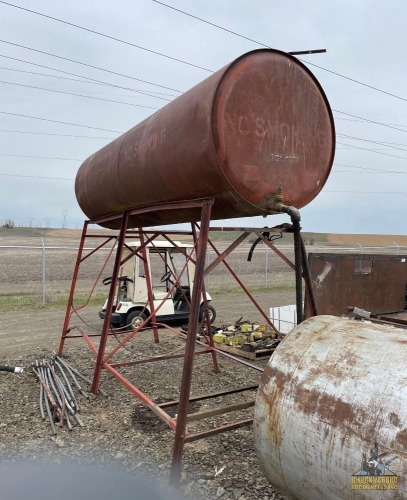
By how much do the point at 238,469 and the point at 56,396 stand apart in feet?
8.22

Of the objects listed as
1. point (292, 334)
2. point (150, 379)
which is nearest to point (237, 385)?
point (150, 379)

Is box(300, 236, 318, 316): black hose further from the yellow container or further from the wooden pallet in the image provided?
the yellow container

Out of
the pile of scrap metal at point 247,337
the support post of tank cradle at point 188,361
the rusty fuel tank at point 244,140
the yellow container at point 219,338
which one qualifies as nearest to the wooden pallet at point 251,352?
the pile of scrap metal at point 247,337

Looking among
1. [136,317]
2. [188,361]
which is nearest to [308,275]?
[188,361]

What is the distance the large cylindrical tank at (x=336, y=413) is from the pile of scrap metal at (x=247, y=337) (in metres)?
4.63

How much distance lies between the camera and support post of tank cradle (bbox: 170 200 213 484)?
3361mm

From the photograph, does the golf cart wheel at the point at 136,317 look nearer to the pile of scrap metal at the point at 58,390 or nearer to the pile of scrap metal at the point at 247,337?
the pile of scrap metal at the point at 247,337

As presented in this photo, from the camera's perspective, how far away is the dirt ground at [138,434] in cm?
345

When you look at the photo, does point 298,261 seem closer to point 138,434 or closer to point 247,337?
point 138,434

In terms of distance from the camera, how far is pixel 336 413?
7.43 ft

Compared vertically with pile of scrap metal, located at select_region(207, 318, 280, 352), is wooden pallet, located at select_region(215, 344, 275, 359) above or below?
below

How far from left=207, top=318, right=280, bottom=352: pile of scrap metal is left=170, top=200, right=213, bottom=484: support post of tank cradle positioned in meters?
3.95

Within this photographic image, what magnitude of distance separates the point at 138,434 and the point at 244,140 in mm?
2975

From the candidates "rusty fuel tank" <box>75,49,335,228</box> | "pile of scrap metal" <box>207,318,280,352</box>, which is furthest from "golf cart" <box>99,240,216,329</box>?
"rusty fuel tank" <box>75,49,335,228</box>
